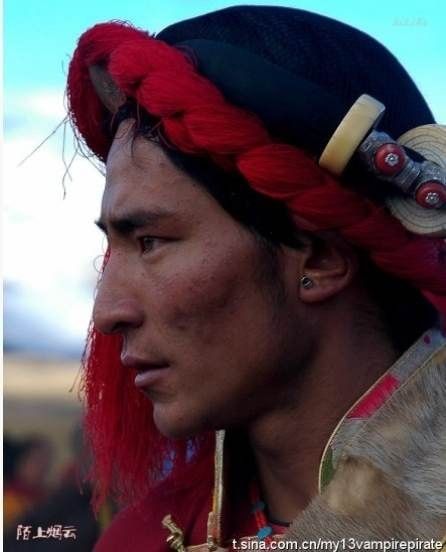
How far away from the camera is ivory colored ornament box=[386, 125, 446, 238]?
1663 mm

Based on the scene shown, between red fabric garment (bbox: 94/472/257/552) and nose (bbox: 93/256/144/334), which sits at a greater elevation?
nose (bbox: 93/256/144/334)

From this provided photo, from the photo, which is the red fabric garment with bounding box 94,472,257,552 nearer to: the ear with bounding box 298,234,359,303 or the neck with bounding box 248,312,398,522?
the neck with bounding box 248,312,398,522

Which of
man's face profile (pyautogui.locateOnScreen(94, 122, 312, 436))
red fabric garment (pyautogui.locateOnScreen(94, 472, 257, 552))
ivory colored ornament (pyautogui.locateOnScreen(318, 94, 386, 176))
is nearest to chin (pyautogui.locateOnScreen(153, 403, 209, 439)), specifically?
man's face profile (pyautogui.locateOnScreen(94, 122, 312, 436))

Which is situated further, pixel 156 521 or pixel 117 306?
pixel 156 521

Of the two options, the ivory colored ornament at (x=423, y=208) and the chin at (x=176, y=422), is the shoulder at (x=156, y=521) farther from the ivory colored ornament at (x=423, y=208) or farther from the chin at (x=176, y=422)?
the ivory colored ornament at (x=423, y=208)

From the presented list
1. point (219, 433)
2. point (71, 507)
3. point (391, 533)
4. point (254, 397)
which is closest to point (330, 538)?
point (391, 533)

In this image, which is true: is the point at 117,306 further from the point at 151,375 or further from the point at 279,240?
the point at 279,240

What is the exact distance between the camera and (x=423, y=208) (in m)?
1.67

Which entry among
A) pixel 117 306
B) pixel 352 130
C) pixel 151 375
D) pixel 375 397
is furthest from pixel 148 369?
pixel 352 130

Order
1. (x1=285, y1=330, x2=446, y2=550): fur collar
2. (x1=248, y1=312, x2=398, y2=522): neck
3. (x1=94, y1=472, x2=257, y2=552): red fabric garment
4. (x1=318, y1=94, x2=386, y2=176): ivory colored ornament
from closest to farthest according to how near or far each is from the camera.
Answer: (x1=285, y1=330, x2=446, y2=550): fur collar, (x1=318, y1=94, x2=386, y2=176): ivory colored ornament, (x1=248, y1=312, x2=398, y2=522): neck, (x1=94, y1=472, x2=257, y2=552): red fabric garment

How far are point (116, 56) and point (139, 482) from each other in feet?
2.76

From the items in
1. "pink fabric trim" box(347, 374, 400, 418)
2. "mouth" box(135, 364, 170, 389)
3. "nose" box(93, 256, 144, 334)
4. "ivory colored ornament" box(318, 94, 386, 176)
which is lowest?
"mouth" box(135, 364, 170, 389)

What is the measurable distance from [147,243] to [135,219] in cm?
5

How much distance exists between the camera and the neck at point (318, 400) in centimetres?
175
